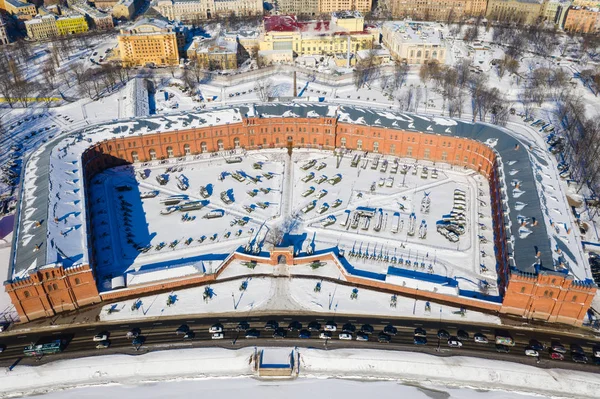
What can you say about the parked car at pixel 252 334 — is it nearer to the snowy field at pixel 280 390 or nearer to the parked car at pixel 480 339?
the snowy field at pixel 280 390

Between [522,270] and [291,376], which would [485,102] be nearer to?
[522,270]

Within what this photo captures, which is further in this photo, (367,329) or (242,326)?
(242,326)

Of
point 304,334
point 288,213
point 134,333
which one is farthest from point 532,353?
point 134,333

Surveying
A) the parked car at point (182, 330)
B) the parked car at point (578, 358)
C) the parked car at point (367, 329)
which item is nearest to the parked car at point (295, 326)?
the parked car at point (367, 329)

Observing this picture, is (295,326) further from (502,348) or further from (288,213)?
(502,348)

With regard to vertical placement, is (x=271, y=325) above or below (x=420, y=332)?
below

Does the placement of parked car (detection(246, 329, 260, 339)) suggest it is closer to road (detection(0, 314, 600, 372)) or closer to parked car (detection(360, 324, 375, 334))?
road (detection(0, 314, 600, 372))
